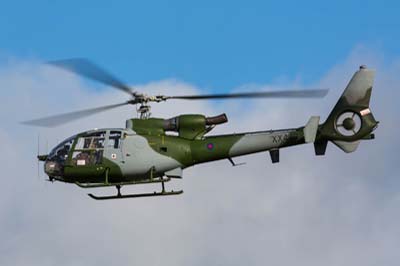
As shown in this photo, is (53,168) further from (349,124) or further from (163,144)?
(349,124)

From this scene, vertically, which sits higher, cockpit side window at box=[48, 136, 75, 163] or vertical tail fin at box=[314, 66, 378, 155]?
vertical tail fin at box=[314, 66, 378, 155]

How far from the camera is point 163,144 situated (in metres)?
23.3

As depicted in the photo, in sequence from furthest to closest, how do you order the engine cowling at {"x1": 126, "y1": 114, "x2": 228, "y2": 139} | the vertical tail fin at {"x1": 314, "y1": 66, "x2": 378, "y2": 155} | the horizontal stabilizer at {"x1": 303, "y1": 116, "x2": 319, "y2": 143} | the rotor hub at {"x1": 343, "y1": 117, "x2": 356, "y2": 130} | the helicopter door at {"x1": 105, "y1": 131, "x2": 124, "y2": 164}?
the rotor hub at {"x1": 343, "y1": 117, "x2": 356, "y2": 130}, the vertical tail fin at {"x1": 314, "y1": 66, "x2": 378, "y2": 155}, the engine cowling at {"x1": 126, "y1": 114, "x2": 228, "y2": 139}, the helicopter door at {"x1": 105, "y1": 131, "x2": 124, "y2": 164}, the horizontal stabilizer at {"x1": 303, "y1": 116, "x2": 319, "y2": 143}

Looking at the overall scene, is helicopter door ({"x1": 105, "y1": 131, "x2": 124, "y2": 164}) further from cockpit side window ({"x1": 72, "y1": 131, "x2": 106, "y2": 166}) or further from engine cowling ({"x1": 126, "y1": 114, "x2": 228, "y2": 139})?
engine cowling ({"x1": 126, "y1": 114, "x2": 228, "y2": 139})

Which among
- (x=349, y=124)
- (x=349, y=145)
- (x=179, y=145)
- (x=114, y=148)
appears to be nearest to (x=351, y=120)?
(x=349, y=124)

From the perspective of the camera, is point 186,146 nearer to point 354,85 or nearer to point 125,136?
point 125,136

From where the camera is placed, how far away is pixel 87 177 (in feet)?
75.8

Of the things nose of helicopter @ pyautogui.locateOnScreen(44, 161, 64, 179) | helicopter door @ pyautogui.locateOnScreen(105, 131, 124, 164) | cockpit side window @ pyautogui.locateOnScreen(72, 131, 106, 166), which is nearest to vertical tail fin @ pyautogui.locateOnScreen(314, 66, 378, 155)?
helicopter door @ pyautogui.locateOnScreen(105, 131, 124, 164)

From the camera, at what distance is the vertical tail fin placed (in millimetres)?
23516

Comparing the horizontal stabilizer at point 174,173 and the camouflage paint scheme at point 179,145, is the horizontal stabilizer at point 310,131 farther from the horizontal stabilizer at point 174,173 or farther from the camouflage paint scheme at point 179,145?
the horizontal stabilizer at point 174,173

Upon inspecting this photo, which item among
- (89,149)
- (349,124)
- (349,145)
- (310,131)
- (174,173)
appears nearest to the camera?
(310,131)

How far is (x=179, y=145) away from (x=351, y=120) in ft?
18.0

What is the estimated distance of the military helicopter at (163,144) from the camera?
23031 mm

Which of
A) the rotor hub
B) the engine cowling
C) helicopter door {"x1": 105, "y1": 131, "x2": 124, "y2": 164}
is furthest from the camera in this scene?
the rotor hub
